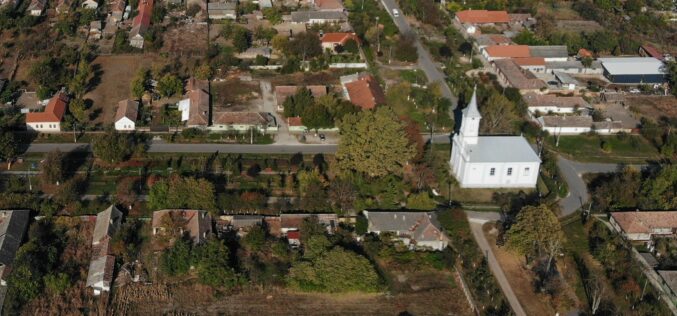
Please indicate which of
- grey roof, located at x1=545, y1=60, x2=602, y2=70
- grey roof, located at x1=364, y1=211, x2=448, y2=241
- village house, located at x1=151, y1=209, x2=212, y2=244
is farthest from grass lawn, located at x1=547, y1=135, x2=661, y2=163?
village house, located at x1=151, y1=209, x2=212, y2=244

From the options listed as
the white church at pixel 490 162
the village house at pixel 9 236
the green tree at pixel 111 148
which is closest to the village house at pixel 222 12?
the green tree at pixel 111 148

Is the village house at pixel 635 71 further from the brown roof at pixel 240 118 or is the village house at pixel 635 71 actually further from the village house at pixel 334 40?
the brown roof at pixel 240 118

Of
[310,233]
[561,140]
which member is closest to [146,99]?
[310,233]

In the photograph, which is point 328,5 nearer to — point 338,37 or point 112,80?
point 338,37

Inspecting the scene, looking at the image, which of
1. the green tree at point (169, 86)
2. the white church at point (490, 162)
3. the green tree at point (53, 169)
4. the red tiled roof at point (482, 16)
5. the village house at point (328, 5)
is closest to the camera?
the green tree at point (53, 169)

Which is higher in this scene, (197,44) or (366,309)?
(366,309)

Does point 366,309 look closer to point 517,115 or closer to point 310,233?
point 310,233

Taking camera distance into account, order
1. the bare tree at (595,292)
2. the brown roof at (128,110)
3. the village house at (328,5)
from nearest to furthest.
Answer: the bare tree at (595,292), the brown roof at (128,110), the village house at (328,5)
